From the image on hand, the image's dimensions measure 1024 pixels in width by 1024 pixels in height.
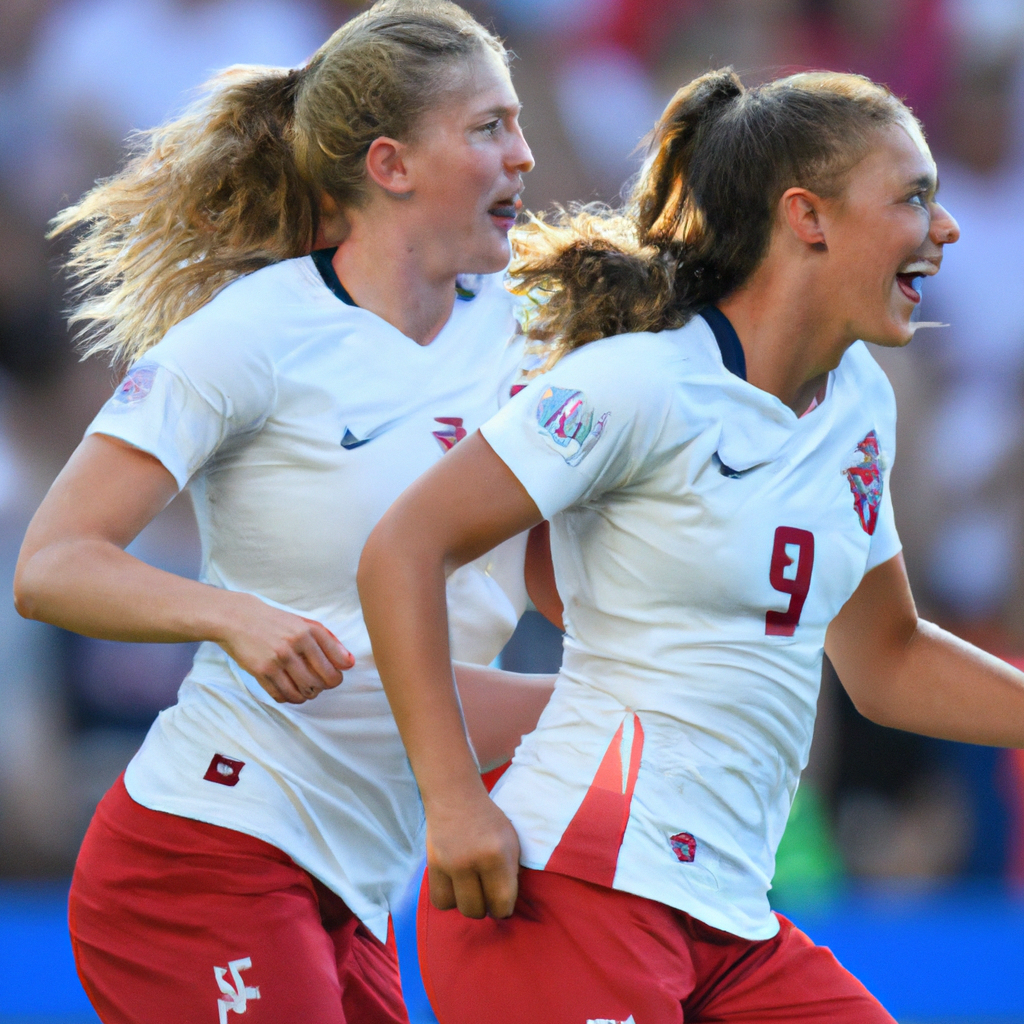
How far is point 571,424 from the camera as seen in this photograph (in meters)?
1.58

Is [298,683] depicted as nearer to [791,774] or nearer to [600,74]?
[791,774]

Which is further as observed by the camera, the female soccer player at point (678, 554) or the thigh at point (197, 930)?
the thigh at point (197, 930)

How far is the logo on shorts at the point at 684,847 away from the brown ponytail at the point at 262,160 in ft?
3.40

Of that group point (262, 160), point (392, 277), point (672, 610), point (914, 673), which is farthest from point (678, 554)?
point (262, 160)

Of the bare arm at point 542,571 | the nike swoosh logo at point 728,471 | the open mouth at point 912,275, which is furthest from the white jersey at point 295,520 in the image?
the open mouth at point 912,275

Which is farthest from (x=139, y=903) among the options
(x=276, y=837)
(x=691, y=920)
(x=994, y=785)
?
(x=994, y=785)

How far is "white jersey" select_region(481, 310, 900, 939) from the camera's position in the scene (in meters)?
1.60

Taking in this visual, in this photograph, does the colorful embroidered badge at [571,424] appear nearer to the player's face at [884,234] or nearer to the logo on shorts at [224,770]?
the player's face at [884,234]

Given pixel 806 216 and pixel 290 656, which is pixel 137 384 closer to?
pixel 290 656

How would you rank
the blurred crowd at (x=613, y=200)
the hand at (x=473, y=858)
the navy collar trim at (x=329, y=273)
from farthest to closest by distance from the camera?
the blurred crowd at (x=613, y=200), the navy collar trim at (x=329, y=273), the hand at (x=473, y=858)

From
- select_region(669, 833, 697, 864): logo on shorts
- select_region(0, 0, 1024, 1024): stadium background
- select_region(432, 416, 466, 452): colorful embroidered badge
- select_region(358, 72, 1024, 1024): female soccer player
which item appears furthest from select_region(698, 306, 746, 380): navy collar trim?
select_region(0, 0, 1024, 1024): stadium background

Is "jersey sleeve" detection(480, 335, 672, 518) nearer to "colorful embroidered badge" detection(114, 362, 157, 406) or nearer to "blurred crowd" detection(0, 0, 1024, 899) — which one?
"colorful embroidered badge" detection(114, 362, 157, 406)

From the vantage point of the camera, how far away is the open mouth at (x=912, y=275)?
5.73 ft

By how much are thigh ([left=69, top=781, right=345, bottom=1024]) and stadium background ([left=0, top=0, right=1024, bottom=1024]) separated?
1922 millimetres
